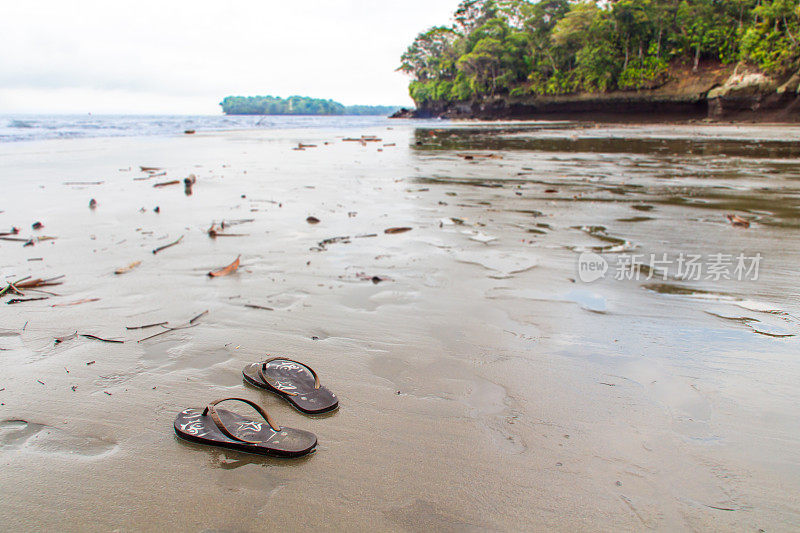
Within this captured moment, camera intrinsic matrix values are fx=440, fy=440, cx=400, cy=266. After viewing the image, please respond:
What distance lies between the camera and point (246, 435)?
1.65m

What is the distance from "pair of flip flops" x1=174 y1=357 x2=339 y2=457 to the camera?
5.25 ft

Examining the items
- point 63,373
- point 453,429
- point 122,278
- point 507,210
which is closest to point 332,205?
point 507,210

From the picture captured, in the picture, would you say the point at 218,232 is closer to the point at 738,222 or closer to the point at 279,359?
the point at 279,359

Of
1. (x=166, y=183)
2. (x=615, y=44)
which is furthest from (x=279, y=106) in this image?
(x=166, y=183)

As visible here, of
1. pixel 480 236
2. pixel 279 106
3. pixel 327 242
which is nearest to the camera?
pixel 327 242

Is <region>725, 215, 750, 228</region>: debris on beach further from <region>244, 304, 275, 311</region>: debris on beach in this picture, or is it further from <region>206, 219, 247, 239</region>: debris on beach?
<region>206, 219, 247, 239</region>: debris on beach

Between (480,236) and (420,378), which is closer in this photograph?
(420,378)

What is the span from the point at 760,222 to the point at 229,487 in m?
5.86

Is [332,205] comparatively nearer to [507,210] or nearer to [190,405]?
[507,210]

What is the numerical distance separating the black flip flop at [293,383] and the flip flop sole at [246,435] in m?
0.17
